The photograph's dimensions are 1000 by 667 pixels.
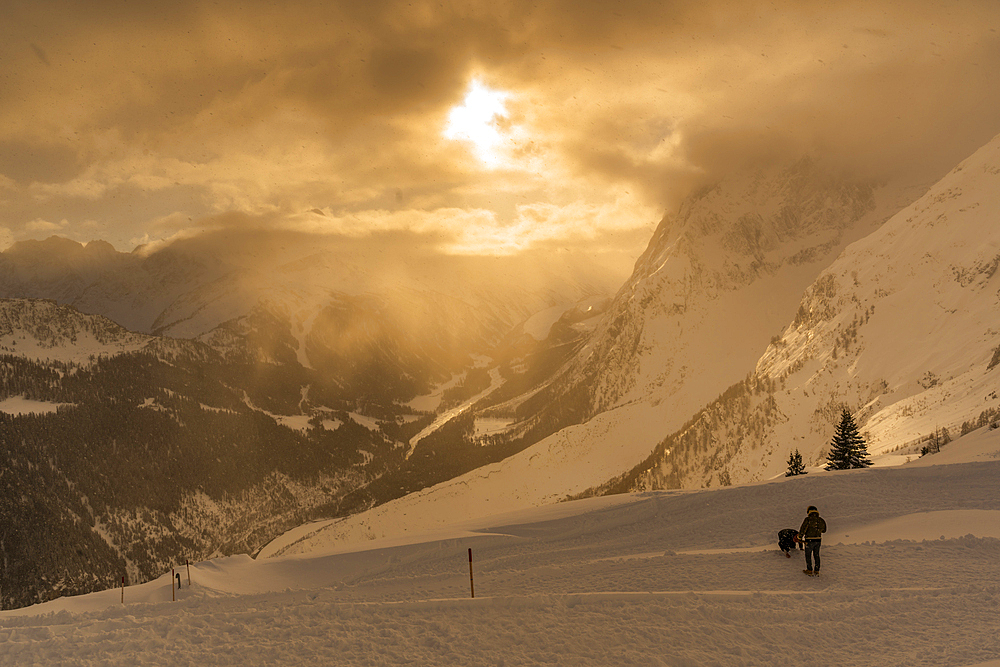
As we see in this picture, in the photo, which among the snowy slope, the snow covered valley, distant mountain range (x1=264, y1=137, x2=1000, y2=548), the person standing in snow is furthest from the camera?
distant mountain range (x1=264, y1=137, x2=1000, y2=548)

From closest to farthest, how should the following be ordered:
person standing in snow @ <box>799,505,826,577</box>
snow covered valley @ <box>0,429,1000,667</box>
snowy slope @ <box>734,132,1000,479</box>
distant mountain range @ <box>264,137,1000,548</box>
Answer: snow covered valley @ <box>0,429,1000,667</box>, person standing in snow @ <box>799,505,826,577</box>, snowy slope @ <box>734,132,1000,479</box>, distant mountain range @ <box>264,137,1000,548</box>

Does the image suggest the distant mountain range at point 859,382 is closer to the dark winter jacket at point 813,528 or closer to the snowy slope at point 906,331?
the snowy slope at point 906,331

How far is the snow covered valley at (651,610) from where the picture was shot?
11.5 metres

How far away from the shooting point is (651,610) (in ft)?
43.1

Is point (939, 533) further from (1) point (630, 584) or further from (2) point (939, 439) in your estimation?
(2) point (939, 439)

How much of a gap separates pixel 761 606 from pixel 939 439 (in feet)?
122

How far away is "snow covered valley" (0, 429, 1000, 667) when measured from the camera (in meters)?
11.5

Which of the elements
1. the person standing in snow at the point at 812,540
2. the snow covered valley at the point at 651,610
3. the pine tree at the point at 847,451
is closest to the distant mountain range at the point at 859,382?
the pine tree at the point at 847,451

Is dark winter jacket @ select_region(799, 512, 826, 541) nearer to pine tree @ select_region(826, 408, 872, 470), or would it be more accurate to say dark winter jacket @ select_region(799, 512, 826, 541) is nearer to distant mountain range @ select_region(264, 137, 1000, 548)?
pine tree @ select_region(826, 408, 872, 470)

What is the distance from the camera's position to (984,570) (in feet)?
47.9

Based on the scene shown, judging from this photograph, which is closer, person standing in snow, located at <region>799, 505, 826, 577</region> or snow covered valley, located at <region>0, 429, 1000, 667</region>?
snow covered valley, located at <region>0, 429, 1000, 667</region>

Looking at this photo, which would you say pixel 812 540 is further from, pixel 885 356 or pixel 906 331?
pixel 906 331

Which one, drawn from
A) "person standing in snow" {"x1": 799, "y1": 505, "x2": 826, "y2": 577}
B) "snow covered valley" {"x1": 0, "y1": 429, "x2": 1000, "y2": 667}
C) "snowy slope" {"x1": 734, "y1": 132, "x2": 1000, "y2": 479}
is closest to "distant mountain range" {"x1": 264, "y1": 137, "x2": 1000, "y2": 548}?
"snowy slope" {"x1": 734, "y1": 132, "x2": 1000, "y2": 479}

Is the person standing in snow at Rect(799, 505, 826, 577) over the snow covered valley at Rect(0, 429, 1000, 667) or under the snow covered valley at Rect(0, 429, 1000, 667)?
over
